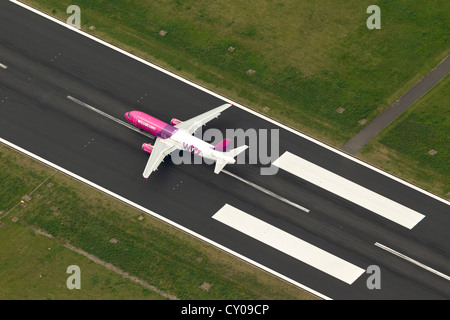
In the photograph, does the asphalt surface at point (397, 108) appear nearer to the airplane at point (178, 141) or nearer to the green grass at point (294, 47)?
the green grass at point (294, 47)

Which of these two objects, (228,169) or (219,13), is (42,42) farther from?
(228,169)

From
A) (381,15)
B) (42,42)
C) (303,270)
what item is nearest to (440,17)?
(381,15)

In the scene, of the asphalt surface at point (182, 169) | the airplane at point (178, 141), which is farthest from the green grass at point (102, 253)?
the airplane at point (178, 141)

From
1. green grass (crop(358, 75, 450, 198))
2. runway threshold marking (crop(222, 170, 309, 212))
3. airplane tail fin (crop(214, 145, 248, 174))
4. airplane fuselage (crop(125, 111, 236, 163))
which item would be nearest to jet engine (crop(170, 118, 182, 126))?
airplane fuselage (crop(125, 111, 236, 163))

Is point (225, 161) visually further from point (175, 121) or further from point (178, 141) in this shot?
point (175, 121)

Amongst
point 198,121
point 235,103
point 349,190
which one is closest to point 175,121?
point 198,121

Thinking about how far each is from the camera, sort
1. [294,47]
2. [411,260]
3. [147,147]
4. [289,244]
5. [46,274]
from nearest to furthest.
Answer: [46,274] → [411,260] → [289,244] → [147,147] → [294,47]
